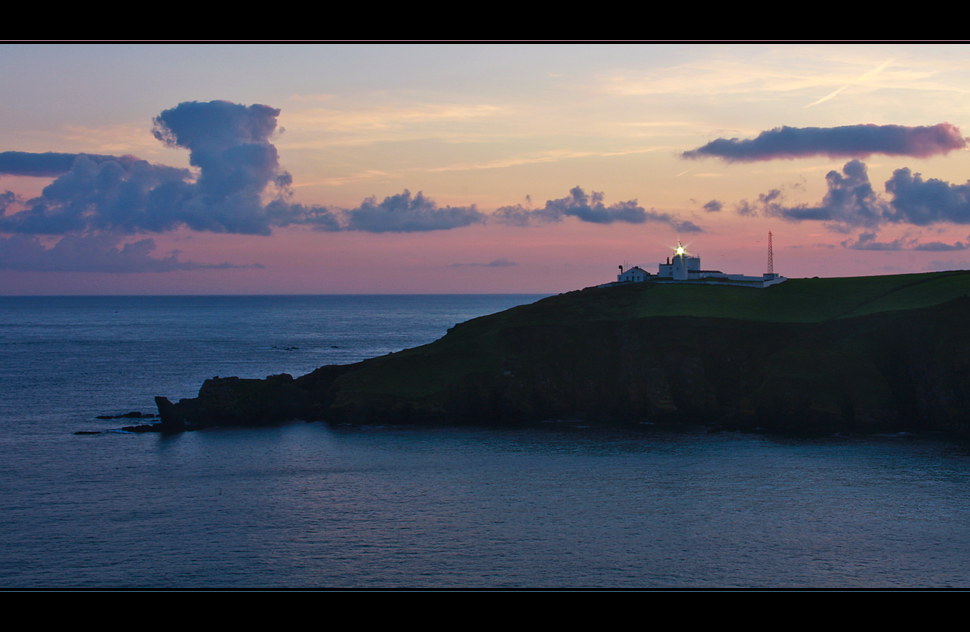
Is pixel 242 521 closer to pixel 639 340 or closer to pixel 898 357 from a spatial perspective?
pixel 639 340

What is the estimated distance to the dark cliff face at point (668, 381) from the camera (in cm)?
8644

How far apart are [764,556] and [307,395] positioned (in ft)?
221

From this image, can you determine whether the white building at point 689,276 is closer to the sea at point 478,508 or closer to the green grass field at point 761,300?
the green grass field at point 761,300

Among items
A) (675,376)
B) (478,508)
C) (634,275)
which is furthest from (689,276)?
(478,508)

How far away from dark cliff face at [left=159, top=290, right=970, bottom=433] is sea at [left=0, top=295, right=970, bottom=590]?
14.2 feet

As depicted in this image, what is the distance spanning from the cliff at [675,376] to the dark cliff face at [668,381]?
15 cm

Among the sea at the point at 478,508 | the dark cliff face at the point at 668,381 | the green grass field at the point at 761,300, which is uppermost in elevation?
the green grass field at the point at 761,300

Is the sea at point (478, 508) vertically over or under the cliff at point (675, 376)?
under

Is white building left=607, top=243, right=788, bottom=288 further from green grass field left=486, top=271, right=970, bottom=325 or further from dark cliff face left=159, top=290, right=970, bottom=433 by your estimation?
dark cliff face left=159, top=290, right=970, bottom=433

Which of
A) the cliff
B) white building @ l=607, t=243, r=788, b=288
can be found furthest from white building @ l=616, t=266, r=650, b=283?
the cliff

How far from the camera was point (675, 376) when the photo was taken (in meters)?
94.6

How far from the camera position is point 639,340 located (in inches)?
3910

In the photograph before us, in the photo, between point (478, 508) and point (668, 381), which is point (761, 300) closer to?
point (668, 381)

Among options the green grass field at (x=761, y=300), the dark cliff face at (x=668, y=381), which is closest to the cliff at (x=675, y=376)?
the dark cliff face at (x=668, y=381)
